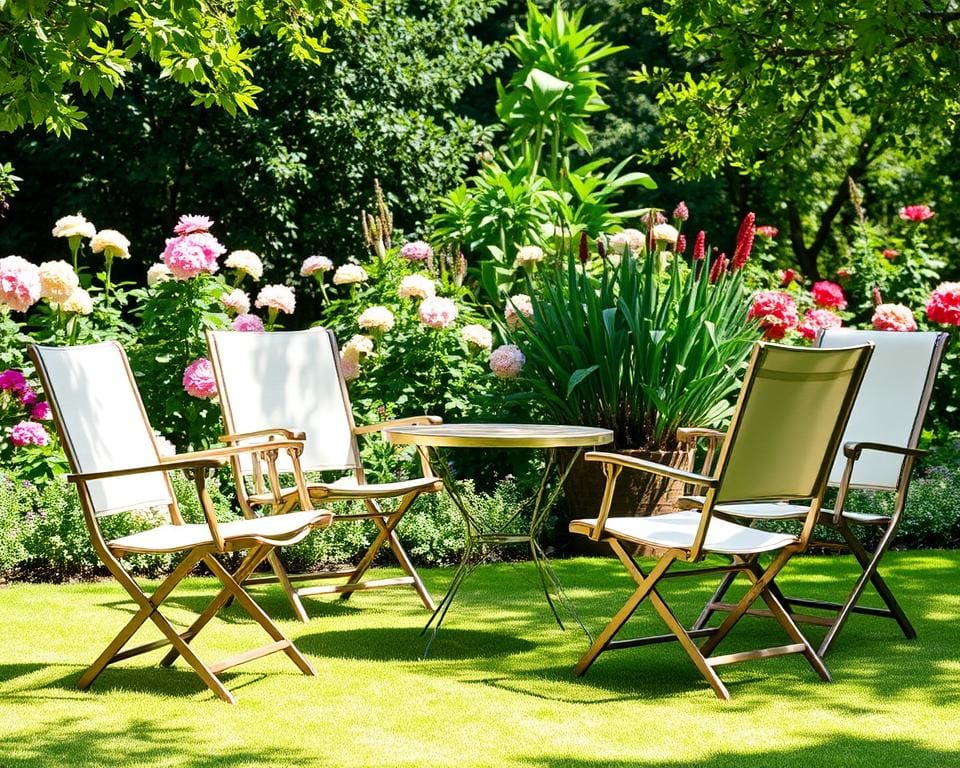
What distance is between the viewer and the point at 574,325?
22.1ft

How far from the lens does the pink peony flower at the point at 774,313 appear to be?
7457 mm

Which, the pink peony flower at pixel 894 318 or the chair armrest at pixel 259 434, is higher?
the chair armrest at pixel 259 434

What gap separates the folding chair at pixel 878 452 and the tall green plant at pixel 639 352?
3.99 feet

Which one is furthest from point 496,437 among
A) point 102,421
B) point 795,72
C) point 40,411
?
point 795,72

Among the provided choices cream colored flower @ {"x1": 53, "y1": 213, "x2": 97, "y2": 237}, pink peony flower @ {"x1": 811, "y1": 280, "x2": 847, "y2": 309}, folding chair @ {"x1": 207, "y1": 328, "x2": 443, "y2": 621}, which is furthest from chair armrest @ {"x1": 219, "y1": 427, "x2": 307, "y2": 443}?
pink peony flower @ {"x1": 811, "y1": 280, "x2": 847, "y2": 309}

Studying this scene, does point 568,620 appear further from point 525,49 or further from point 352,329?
point 525,49

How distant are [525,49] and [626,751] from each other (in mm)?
7768

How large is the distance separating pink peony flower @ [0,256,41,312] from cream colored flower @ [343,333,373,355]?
1.72 metres

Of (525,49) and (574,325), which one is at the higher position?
(525,49)

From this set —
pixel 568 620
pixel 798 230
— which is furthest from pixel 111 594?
pixel 798 230

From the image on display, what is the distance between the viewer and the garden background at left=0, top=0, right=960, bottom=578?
21.2ft

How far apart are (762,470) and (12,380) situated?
4.26 m

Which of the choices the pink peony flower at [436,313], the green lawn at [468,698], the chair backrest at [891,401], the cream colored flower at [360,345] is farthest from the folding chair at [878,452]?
the cream colored flower at [360,345]

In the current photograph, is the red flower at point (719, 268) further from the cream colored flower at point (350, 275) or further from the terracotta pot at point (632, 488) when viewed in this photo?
the cream colored flower at point (350, 275)
